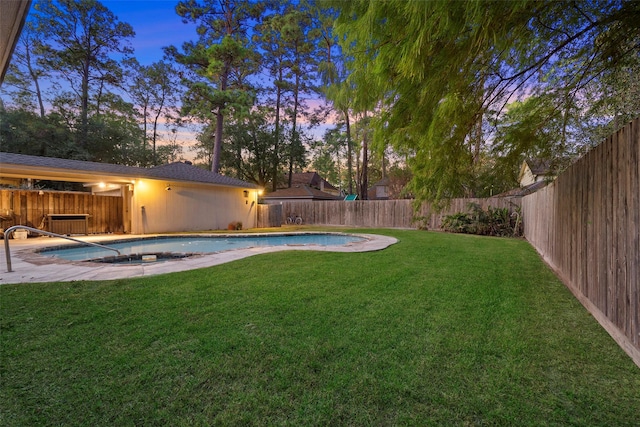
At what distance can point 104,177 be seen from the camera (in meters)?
9.67

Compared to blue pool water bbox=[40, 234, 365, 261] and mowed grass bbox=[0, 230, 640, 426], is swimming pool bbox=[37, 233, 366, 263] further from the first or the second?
mowed grass bbox=[0, 230, 640, 426]

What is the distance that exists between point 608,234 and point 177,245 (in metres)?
9.29

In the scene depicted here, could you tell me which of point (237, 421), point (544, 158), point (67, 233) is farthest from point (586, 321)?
point (67, 233)

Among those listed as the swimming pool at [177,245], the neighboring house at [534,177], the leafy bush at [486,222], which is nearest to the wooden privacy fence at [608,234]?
the neighboring house at [534,177]

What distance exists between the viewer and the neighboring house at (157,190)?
335 inches

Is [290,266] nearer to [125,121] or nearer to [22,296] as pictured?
[22,296]

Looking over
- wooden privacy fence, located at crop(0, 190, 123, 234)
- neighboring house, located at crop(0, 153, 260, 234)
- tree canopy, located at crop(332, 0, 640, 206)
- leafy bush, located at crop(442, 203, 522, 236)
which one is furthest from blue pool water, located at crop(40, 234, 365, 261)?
tree canopy, located at crop(332, 0, 640, 206)

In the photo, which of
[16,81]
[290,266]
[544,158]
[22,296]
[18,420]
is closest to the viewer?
[18,420]

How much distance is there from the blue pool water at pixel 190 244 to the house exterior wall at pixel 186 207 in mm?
1370

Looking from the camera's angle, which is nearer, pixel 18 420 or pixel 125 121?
pixel 18 420

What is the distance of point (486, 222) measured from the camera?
10516 millimetres

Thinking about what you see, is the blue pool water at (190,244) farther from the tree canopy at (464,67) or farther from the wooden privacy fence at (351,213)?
the tree canopy at (464,67)

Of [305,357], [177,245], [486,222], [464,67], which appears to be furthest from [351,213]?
[305,357]

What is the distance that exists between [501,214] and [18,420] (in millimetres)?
11959
